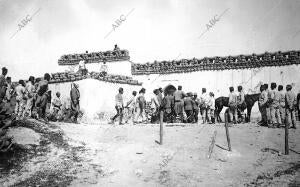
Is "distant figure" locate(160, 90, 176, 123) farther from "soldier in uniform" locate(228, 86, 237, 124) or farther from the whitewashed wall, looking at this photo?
the whitewashed wall

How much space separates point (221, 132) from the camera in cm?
1243

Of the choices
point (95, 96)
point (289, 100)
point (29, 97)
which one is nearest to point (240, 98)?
point (289, 100)

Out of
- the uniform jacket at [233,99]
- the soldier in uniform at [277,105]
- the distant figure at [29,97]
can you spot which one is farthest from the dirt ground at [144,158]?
the uniform jacket at [233,99]

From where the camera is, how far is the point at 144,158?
9.67 meters

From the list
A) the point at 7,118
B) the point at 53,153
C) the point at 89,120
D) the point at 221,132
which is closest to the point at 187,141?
the point at 221,132

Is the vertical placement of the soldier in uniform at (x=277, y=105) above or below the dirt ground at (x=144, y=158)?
above

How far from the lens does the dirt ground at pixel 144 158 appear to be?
8289mm

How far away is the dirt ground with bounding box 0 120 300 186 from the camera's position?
829 cm

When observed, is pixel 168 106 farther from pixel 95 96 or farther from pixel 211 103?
pixel 95 96

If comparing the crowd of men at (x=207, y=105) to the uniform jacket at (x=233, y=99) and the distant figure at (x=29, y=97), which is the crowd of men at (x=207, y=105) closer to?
the uniform jacket at (x=233, y=99)

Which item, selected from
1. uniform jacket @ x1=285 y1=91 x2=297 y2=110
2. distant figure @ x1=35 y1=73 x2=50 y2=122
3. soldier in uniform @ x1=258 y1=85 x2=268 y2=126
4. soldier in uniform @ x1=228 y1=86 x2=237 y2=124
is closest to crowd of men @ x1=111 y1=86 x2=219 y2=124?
soldier in uniform @ x1=228 y1=86 x2=237 y2=124

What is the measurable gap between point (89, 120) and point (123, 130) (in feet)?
29.1

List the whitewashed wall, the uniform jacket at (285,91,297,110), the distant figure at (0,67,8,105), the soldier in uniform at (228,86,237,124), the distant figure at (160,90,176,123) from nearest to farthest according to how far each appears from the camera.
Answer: the distant figure at (0,67,8,105) → the uniform jacket at (285,91,297,110) → the soldier in uniform at (228,86,237,124) → the distant figure at (160,90,176,123) → the whitewashed wall

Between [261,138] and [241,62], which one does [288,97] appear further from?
[241,62]
